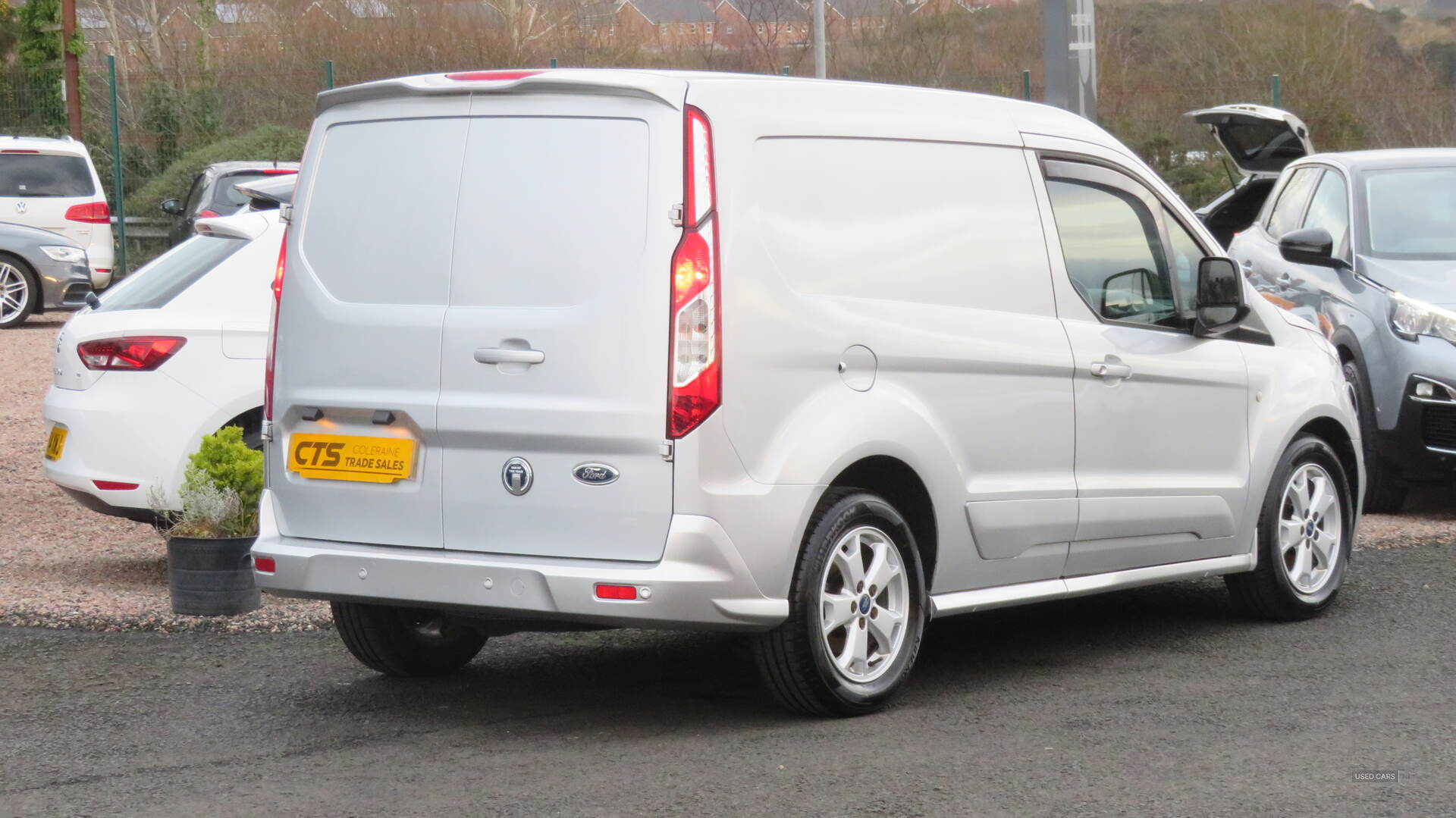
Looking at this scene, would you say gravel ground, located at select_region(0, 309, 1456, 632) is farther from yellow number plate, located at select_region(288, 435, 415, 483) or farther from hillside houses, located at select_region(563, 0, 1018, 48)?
hillside houses, located at select_region(563, 0, 1018, 48)

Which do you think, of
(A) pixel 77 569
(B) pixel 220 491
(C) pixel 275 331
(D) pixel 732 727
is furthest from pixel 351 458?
(A) pixel 77 569

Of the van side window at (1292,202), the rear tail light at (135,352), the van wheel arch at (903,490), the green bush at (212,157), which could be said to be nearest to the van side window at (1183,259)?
the van wheel arch at (903,490)

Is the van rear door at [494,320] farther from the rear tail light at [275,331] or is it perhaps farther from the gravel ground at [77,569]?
the gravel ground at [77,569]

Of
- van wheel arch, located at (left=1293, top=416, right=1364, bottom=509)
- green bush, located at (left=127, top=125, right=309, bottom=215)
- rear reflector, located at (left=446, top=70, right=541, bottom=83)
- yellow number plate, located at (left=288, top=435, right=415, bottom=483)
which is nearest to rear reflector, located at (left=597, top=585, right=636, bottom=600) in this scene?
yellow number plate, located at (left=288, top=435, right=415, bottom=483)

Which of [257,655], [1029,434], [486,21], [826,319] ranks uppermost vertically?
[486,21]

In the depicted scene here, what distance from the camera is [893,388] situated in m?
5.48

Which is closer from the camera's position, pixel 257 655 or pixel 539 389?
pixel 539 389

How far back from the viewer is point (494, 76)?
5312 millimetres

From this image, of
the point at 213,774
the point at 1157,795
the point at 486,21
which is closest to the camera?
the point at 1157,795

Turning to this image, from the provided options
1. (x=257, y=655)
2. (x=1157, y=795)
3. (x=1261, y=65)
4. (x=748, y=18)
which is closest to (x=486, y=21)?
(x=748, y=18)

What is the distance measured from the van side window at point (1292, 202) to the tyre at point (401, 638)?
6517 mm

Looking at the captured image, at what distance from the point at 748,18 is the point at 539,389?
32.5m

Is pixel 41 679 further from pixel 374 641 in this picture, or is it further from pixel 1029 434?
pixel 1029 434

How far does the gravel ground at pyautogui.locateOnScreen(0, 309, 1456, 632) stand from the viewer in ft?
23.5
